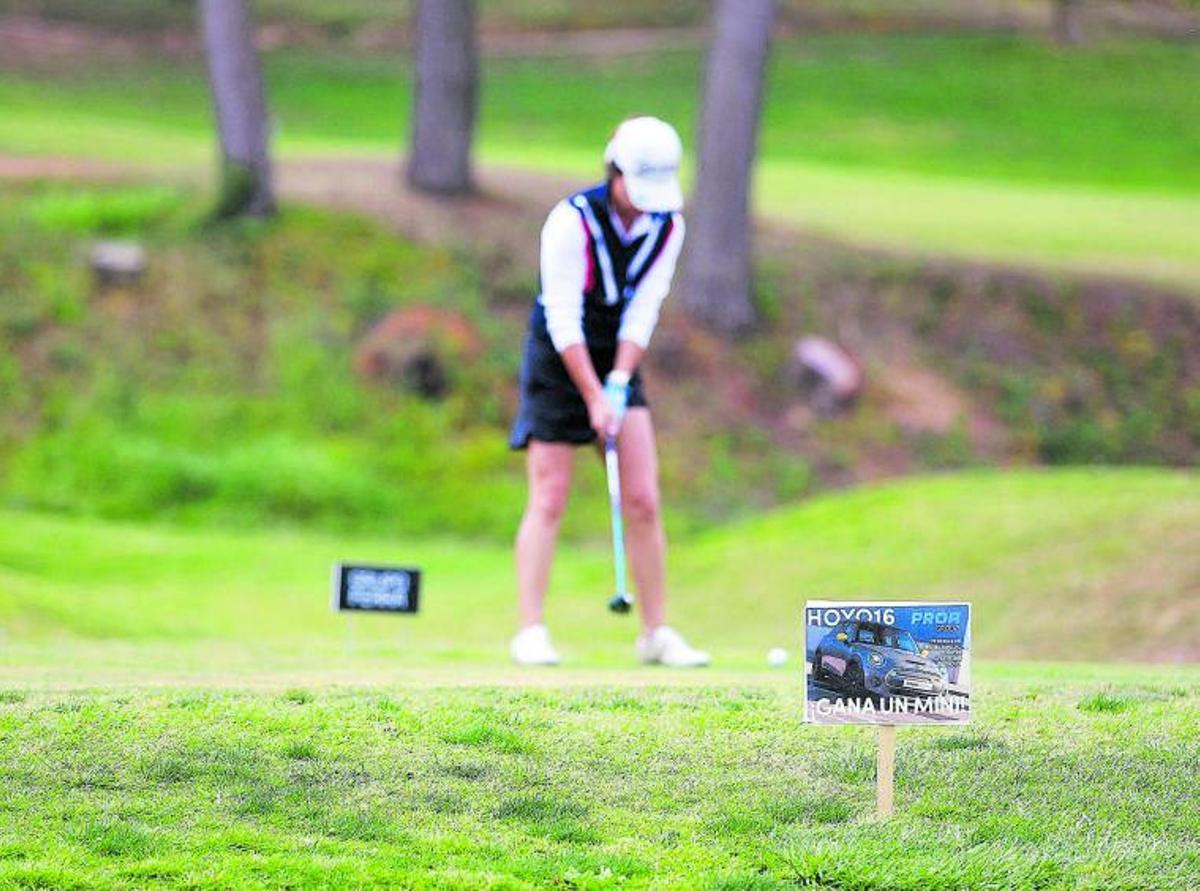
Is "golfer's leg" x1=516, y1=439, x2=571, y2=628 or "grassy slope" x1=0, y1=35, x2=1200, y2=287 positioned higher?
"grassy slope" x1=0, y1=35, x2=1200, y2=287

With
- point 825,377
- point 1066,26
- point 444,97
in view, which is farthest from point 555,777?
point 1066,26

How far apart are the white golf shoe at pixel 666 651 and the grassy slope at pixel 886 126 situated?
1859cm

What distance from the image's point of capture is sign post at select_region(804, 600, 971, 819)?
5707 mm

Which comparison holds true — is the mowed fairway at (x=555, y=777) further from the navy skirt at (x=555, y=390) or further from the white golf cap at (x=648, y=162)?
the white golf cap at (x=648, y=162)

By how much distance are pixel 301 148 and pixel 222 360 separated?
11.1 m

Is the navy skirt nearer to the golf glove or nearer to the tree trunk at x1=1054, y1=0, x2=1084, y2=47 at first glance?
the golf glove

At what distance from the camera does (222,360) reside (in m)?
22.3

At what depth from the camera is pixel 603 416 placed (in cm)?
887

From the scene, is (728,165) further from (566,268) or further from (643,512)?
(566,268)

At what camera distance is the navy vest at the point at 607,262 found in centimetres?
894

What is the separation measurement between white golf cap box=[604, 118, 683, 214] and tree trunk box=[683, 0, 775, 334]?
1515 centimetres

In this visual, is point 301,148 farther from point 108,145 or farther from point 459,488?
point 459,488

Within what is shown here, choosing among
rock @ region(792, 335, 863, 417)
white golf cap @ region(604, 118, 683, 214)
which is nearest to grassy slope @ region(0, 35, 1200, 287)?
rock @ region(792, 335, 863, 417)

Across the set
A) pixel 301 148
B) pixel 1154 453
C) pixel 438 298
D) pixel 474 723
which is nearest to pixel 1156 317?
pixel 1154 453
